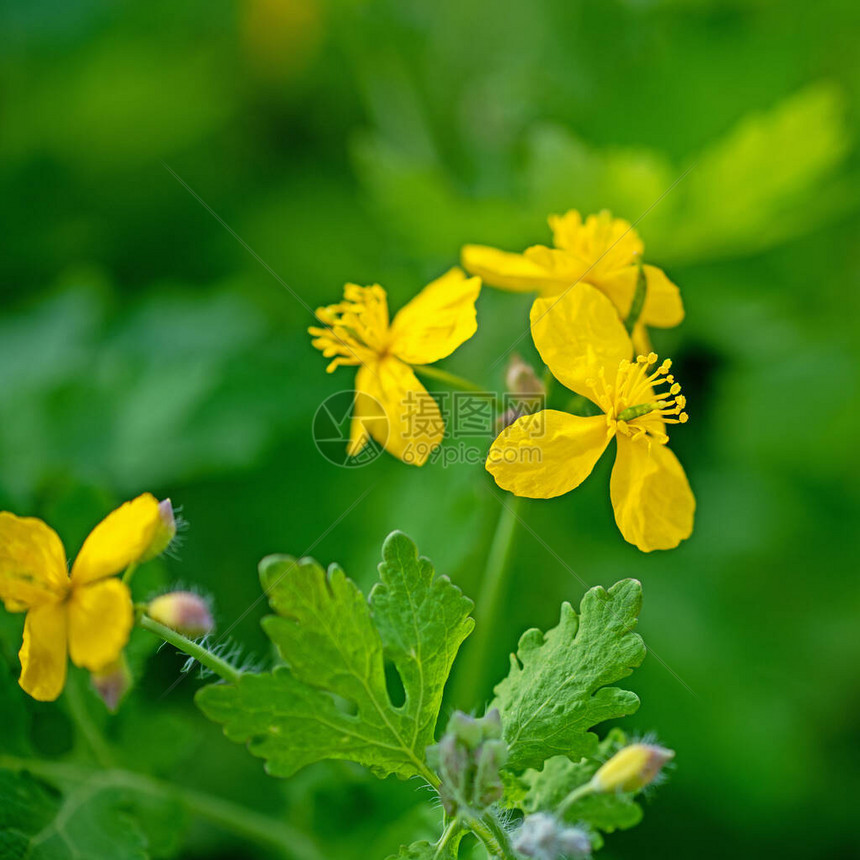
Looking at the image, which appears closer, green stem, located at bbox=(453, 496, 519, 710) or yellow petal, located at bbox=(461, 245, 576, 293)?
yellow petal, located at bbox=(461, 245, 576, 293)

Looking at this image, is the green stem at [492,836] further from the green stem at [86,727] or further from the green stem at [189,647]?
the green stem at [86,727]

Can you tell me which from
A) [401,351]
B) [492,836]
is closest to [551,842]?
[492,836]

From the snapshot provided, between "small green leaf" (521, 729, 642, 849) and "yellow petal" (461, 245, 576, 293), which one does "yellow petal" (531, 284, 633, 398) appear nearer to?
"yellow petal" (461, 245, 576, 293)

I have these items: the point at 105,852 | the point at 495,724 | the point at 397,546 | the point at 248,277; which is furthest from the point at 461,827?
the point at 248,277

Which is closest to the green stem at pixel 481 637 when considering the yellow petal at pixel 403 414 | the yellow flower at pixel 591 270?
the yellow petal at pixel 403 414

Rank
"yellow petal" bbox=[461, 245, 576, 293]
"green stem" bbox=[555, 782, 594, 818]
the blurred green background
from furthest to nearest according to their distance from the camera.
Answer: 1. the blurred green background
2. "yellow petal" bbox=[461, 245, 576, 293]
3. "green stem" bbox=[555, 782, 594, 818]

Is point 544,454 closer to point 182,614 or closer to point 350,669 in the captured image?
point 350,669

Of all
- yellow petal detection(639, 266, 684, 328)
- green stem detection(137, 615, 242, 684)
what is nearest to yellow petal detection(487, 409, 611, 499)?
yellow petal detection(639, 266, 684, 328)
